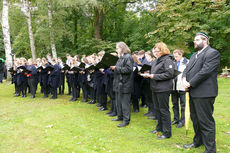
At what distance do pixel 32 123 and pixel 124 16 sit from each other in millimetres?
22969

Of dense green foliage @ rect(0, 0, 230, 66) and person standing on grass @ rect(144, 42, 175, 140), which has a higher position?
dense green foliage @ rect(0, 0, 230, 66)

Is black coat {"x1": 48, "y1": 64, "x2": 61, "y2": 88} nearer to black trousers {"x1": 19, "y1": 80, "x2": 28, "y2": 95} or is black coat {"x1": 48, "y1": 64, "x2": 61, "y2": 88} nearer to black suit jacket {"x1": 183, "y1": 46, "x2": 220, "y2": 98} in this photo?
black trousers {"x1": 19, "y1": 80, "x2": 28, "y2": 95}

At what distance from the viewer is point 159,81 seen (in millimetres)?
4340

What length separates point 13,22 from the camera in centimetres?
2159

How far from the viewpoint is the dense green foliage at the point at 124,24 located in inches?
520

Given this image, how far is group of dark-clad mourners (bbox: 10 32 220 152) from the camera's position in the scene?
337 centimetres

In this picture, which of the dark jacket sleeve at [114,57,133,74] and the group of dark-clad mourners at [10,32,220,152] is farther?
the dark jacket sleeve at [114,57,133,74]

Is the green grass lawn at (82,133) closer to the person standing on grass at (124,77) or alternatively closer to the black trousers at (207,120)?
the black trousers at (207,120)

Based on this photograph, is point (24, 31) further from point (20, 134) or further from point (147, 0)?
point (20, 134)

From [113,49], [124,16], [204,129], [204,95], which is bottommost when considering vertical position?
[204,129]

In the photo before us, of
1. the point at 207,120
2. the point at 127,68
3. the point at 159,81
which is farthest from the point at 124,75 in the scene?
the point at 207,120

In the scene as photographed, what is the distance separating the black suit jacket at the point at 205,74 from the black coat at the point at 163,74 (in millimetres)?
720

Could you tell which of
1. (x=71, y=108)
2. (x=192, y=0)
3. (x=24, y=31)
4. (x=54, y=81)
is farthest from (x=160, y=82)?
(x=24, y=31)

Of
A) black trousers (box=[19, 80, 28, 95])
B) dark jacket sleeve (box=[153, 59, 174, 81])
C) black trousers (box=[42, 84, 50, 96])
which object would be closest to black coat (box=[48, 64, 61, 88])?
black trousers (box=[42, 84, 50, 96])
